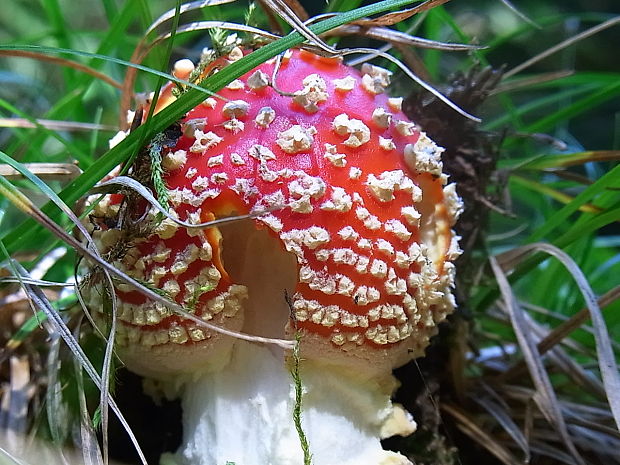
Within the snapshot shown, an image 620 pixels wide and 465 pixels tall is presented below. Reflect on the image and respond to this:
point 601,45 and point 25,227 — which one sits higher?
point 601,45

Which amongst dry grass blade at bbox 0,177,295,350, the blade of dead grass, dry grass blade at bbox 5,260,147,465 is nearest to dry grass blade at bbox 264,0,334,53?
the blade of dead grass

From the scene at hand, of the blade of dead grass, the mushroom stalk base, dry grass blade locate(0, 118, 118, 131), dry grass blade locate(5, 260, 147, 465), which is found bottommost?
the mushroom stalk base

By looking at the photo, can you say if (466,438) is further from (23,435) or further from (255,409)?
(23,435)

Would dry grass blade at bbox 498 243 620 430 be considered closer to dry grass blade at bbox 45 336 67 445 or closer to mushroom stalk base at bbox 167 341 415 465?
mushroom stalk base at bbox 167 341 415 465

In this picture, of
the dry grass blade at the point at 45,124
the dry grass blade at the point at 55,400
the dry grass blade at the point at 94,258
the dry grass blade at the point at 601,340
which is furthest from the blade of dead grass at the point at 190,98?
the dry grass blade at the point at 601,340

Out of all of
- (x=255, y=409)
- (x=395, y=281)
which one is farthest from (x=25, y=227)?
(x=395, y=281)

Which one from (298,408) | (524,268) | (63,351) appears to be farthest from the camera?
(524,268)

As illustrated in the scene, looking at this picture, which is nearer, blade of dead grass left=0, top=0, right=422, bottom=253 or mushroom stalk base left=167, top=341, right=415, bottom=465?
blade of dead grass left=0, top=0, right=422, bottom=253
